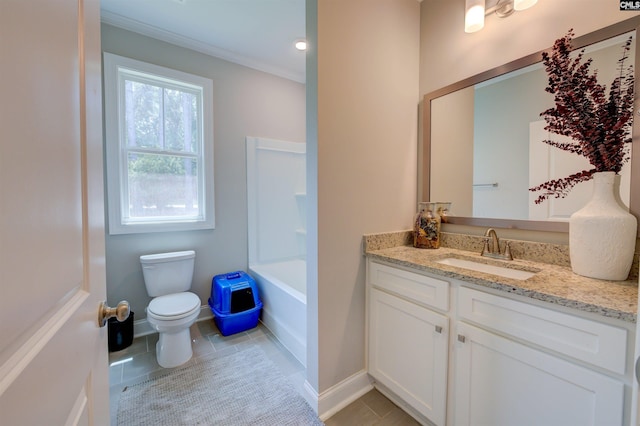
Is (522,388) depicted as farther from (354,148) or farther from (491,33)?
(491,33)

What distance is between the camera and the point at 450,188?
1.74 m

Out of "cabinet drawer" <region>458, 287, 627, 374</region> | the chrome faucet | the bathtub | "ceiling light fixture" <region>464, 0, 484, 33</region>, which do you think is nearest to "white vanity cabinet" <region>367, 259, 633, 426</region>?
"cabinet drawer" <region>458, 287, 627, 374</region>

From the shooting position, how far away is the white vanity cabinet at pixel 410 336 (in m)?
1.24

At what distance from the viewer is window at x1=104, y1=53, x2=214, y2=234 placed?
6.88ft

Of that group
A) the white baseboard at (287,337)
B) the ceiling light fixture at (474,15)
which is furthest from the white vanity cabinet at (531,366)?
the ceiling light fixture at (474,15)

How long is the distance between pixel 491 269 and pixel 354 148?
1024 mm

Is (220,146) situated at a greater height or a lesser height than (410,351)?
greater

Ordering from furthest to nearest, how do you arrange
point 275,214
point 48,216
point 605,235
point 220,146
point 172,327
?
point 275,214 → point 220,146 → point 172,327 → point 605,235 → point 48,216

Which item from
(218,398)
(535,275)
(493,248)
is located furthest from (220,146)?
(535,275)

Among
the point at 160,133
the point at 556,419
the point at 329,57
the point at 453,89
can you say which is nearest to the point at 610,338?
the point at 556,419

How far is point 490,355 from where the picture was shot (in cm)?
107

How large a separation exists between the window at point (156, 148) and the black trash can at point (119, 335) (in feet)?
2.44

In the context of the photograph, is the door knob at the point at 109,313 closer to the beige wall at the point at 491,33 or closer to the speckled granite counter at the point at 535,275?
the speckled granite counter at the point at 535,275

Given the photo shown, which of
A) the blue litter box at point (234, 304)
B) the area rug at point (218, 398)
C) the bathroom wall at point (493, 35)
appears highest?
the bathroom wall at point (493, 35)
